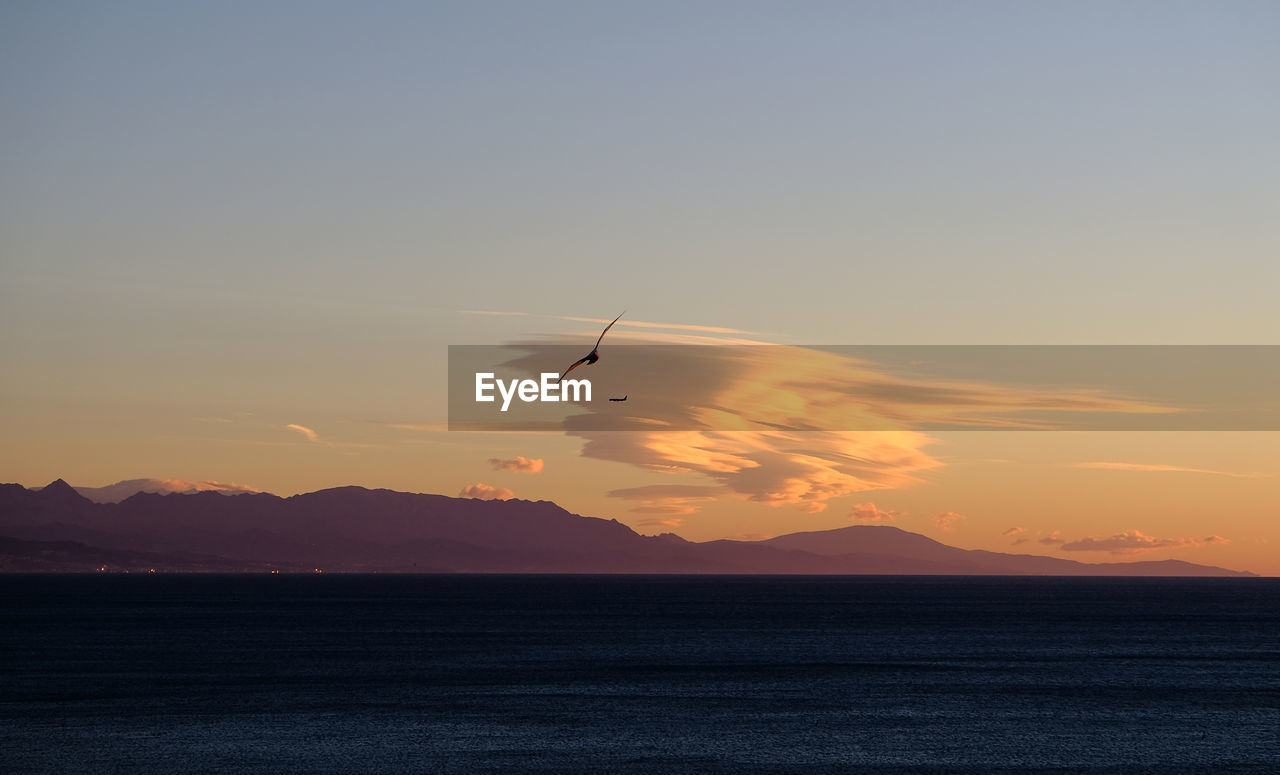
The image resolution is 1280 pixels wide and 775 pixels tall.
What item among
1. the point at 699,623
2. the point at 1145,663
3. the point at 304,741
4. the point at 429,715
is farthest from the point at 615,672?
the point at 699,623

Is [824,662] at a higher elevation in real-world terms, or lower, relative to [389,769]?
lower

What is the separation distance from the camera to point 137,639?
140375 mm

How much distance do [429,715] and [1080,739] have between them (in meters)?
36.2

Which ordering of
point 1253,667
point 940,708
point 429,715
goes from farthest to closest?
point 1253,667 → point 940,708 → point 429,715

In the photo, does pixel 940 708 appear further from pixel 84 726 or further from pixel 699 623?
pixel 699 623

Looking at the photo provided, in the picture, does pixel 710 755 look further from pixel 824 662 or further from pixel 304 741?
pixel 824 662

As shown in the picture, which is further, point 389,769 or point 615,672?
point 615,672

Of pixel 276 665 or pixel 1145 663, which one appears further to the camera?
pixel 1145 663

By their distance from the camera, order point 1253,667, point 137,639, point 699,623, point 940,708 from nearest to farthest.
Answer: point 940,708 < point 1253,667 < point 137,639 < point 699,623

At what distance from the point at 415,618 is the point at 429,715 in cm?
11653

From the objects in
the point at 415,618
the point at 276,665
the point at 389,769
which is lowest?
the point at 415,618

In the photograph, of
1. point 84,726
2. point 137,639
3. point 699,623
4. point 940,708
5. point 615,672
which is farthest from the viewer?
point 699,623

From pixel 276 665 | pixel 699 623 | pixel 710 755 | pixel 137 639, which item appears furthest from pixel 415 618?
pixel 710 755

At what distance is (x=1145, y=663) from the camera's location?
11775 centimetres
